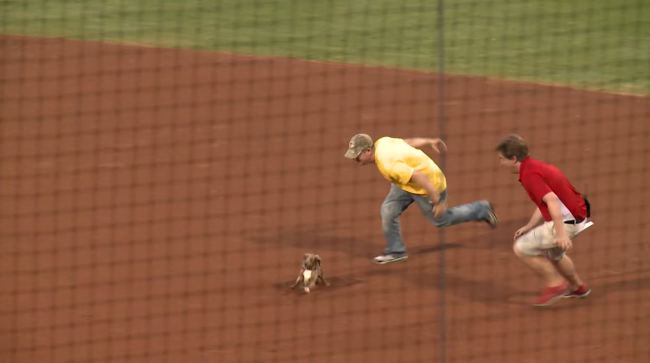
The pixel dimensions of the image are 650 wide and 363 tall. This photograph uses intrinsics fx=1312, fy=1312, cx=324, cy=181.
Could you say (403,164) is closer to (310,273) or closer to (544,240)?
(310,273)

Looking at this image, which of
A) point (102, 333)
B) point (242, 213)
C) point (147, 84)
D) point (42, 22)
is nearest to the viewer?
point (102, 333)

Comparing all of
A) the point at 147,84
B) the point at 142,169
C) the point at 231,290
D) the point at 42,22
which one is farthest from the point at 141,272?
the point at 42,22

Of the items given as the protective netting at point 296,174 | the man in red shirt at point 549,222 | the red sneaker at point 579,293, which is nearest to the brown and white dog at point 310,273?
the protective netting at point 296,174

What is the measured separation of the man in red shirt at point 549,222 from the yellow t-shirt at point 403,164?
81cm

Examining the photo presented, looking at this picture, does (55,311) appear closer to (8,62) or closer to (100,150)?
(100,150)

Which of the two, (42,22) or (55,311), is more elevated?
(42,22)

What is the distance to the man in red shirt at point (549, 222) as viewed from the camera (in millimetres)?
9461

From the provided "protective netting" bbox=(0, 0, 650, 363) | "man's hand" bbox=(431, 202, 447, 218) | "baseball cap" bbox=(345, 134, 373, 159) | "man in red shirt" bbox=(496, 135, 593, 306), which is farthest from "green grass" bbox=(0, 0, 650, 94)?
"man in red shirt" bbox=(496, 135, 593, 306)

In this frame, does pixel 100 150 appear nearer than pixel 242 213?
No

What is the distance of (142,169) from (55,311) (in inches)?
117

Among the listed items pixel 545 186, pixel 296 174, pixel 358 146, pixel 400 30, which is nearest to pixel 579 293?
pixel 545 186

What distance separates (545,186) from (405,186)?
1321mm

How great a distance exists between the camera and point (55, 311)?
976 cm

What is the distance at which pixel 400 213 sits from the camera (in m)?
10.6
